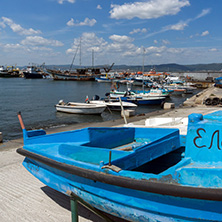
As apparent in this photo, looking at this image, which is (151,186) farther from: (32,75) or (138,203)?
(32,75)

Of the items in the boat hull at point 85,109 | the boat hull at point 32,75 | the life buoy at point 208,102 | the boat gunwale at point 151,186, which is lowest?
the boat hull at point 85,109

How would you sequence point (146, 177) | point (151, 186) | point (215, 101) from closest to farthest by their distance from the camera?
point (151, 186) < point (146, 177) < point (215, 101)

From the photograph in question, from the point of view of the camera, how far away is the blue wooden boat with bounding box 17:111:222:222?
3320 millimetres

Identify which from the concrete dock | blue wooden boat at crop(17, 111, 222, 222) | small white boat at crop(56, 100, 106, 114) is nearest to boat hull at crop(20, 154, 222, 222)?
blue wooden boat at crop(17, 111, 222, 222)

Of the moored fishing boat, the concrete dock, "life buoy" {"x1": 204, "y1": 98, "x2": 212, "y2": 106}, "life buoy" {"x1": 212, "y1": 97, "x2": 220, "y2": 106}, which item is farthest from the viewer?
the moored fishing boat

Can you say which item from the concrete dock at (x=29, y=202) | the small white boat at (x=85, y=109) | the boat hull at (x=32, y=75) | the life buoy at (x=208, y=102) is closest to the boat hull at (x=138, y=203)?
the concrete dock at (x=29, y=202)

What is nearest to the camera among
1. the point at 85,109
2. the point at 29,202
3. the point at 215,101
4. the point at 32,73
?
the point at 29,202

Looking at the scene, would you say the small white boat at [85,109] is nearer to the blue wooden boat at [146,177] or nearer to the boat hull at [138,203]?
the blue wooden boat at [146,177]

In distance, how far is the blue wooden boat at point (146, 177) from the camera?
3.32 metres

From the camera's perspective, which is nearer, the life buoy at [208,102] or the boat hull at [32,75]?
the life buoy at [208,102]

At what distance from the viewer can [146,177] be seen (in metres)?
3.55

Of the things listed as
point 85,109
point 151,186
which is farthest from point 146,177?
point 85,109

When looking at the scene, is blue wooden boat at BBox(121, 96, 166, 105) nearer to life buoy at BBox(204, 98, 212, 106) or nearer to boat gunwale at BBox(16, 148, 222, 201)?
life buoy at BBox(204, 98, 212, 106)

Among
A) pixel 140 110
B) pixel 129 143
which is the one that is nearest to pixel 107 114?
pixel 140 110
